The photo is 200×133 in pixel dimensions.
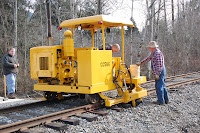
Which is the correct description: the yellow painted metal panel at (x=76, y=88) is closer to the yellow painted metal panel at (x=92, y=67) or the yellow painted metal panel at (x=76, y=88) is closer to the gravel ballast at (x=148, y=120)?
the yellow painted metal panel at (x=92, y=67)

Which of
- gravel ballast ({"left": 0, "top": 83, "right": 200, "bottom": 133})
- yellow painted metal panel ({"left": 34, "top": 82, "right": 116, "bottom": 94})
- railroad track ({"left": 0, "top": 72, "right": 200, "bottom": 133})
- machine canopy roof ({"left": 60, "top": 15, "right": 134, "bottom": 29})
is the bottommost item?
gravel ballast ({"left": 0, "top": 83, "right": 200, "bottom": 133})

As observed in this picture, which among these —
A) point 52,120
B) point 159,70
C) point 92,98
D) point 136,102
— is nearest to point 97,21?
point 92,98

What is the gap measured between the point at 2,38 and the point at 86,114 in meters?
14.9

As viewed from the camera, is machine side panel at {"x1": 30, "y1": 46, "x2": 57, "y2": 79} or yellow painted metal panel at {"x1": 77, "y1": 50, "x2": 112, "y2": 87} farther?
machine side panel at {"x1": 30, "y1": 46, "x2": 57, "y2": 79}

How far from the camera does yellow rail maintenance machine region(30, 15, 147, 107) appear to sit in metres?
5.76

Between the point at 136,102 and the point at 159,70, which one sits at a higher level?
the point at 159,70

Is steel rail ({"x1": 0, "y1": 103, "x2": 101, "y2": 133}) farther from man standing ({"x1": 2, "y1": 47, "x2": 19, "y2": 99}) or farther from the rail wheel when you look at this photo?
man standing ({"x1": 2, "y1": 47, "x2": 19, "y2": 99})

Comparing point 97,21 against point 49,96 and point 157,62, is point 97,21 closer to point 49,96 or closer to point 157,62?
point 157,62

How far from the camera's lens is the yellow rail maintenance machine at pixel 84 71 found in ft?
18.9

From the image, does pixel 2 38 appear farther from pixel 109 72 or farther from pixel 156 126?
pixel 156 126

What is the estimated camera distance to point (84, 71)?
577 cm

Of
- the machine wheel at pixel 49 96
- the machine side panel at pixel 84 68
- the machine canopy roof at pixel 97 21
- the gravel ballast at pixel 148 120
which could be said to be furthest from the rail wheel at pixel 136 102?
the machine wheel at pixel 49 96

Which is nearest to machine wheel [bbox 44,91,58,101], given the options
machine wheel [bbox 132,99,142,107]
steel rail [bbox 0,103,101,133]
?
steel rail [bbox 0,103,101,133]

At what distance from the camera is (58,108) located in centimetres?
629
